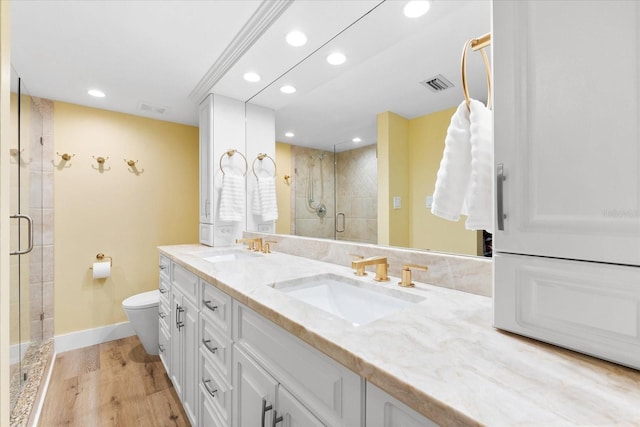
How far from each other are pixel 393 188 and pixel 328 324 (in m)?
0.79

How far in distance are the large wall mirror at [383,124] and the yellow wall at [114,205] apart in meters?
1.76

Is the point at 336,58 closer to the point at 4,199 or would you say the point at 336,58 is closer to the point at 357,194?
the point at 357,194

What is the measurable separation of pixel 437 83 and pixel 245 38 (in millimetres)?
1087

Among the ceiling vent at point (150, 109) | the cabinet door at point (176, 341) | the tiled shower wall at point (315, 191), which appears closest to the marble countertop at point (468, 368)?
the tiled shower wall at point (315, 191)

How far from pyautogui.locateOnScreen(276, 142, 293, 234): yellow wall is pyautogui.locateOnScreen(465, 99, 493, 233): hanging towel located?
1.29 m

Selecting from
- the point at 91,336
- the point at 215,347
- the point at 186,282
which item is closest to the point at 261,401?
the point at 215,347

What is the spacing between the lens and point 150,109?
8.75ft

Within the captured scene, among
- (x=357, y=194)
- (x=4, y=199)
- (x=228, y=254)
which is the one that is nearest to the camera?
(x=4, y=199)

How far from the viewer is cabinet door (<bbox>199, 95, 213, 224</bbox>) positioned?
2.30 meters

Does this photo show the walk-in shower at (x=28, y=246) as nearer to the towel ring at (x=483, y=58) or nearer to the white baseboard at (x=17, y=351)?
the white baseboard at (x=17, y=351)

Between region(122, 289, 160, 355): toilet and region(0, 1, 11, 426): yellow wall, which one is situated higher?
region(0, 1, 11, 426): yellow wall

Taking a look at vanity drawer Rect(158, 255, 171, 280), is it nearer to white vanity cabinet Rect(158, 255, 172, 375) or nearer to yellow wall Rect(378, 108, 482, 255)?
white vanity cabinet Rect(158, 255, 172, 375)

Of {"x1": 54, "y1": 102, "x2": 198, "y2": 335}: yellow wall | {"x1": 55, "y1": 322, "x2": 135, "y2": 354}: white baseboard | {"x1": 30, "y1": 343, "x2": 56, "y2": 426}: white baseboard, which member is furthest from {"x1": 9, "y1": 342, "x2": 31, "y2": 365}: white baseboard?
{"x1": 54, "y1": 102, "x2": 198, "y2": 335}: yellow wall

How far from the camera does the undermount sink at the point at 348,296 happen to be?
102 centimetres
